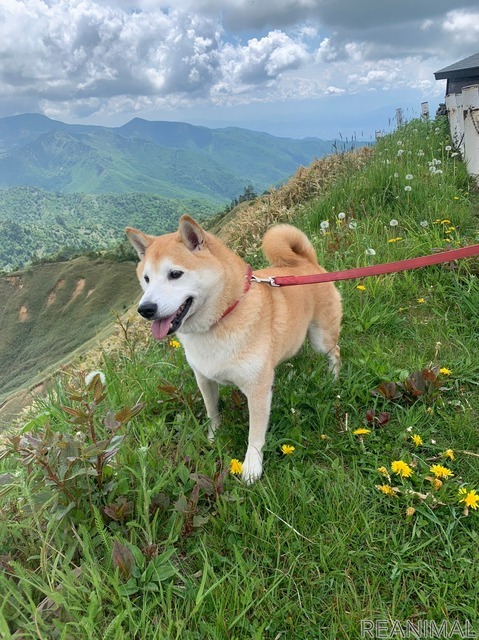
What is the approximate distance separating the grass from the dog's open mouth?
15.9 inches

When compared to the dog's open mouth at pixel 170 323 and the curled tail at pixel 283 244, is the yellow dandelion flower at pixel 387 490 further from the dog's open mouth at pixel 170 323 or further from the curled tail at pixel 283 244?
the curled tail at pixel 283 244

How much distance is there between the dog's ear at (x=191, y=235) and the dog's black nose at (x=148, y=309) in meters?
0.48

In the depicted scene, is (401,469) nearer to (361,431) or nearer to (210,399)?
(361,431)

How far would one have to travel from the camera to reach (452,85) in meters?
10.4

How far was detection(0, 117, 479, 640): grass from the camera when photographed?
168cm

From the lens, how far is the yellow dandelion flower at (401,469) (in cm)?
212

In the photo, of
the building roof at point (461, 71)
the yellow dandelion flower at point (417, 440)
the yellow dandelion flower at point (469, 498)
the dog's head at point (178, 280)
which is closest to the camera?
the yellow dandelion flower at point (469, 498)

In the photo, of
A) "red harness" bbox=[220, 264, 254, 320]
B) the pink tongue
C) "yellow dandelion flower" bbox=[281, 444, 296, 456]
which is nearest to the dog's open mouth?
the pink tongue

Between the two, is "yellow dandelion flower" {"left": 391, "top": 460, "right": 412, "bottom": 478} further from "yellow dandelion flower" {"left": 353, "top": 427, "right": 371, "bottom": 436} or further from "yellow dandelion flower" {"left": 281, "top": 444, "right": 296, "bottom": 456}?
"yellow dandelion flower" {"left": 281, "top": 444, "right": 296, "bottom": 456}

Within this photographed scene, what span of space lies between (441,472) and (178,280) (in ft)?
5.55

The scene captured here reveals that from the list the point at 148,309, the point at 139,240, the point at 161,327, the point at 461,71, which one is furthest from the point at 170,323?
the point at 461,71

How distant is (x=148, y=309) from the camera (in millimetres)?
2168

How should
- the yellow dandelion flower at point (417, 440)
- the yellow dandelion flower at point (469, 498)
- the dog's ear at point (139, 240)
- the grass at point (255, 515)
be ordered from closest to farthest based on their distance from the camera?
the grass at point (255, 515)
the yellow dandelion flower at point (469, 498)
the yellow dandelion flower at point (417, 440)
the dog's ear at point (139, 240)

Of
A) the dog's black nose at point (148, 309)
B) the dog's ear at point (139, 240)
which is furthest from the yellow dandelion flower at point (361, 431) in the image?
the dog's ear at point (139, 240)
